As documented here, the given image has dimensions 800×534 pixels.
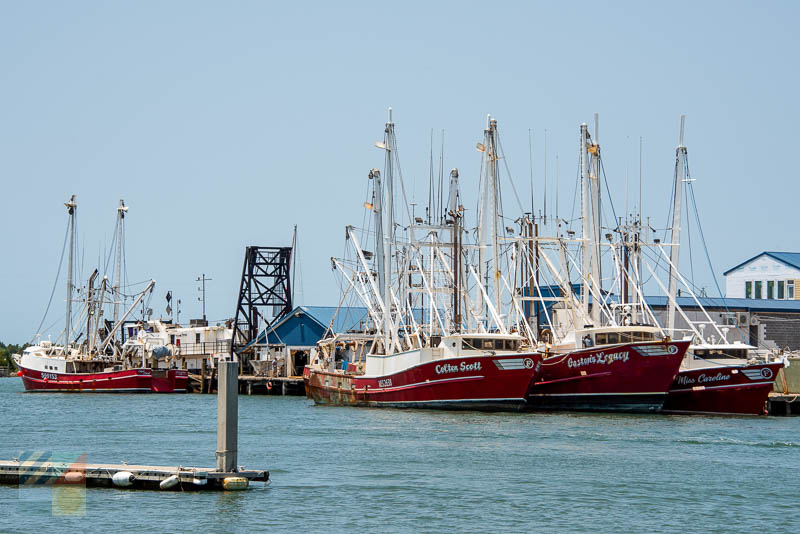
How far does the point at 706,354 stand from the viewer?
55938 mm

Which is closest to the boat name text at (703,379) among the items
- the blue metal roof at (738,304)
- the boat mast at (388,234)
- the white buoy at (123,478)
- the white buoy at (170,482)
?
the boat mast at (388,234)

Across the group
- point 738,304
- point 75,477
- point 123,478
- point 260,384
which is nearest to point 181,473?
point 123,478

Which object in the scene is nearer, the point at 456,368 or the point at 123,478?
→ the point at 123,478

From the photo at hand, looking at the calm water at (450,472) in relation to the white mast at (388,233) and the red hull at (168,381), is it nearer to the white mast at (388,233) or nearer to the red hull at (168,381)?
the white mast at (388,233)

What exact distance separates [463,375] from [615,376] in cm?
657

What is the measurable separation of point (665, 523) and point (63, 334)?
247ft

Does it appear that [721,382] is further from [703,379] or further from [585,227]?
[585,227]

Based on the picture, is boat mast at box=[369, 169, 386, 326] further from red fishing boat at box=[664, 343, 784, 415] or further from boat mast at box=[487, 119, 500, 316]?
red fishing boat at box=[664, 343, 784, 415]

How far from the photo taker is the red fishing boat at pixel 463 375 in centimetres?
5175

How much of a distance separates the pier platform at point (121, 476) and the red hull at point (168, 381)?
5938cm

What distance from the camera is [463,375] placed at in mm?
52719

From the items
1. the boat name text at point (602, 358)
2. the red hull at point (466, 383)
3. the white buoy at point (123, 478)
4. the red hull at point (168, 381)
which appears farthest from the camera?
the red hull at point (168, 381)

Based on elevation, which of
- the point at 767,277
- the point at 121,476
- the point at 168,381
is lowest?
the point at 121,476

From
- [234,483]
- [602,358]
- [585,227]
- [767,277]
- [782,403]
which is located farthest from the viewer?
[767,277]
